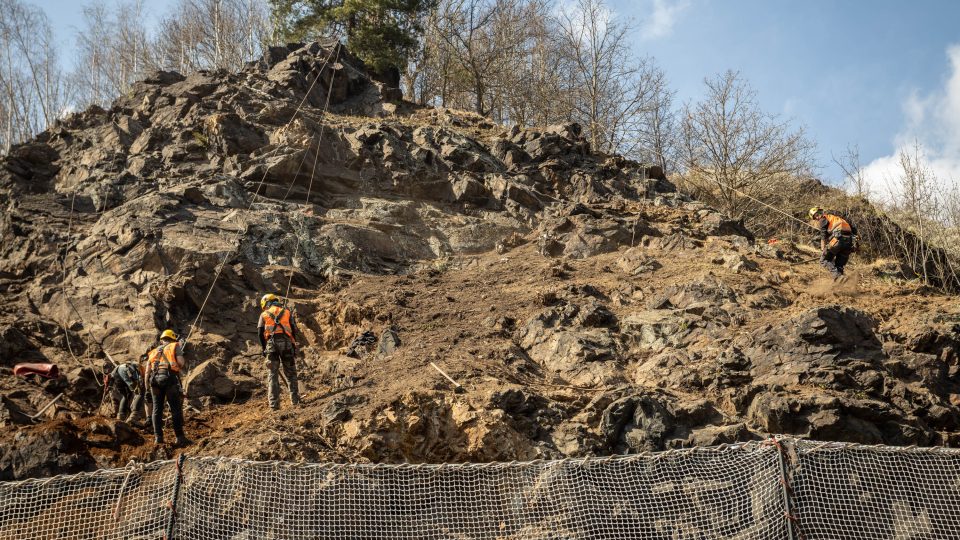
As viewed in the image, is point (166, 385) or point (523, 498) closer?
point (523, 498)

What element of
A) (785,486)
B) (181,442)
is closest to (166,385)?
(181,442)

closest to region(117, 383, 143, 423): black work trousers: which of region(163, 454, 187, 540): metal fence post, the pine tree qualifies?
region(163, 454, 187, 540): metal fence post

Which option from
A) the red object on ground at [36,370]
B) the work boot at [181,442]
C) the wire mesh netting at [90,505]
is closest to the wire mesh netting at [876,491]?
the wire mesh netting at [90,505]

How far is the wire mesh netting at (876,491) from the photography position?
5.95 m

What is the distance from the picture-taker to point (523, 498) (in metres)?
6.29

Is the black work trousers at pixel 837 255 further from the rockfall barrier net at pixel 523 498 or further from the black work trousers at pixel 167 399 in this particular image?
the black work trousers at pixel 167 399

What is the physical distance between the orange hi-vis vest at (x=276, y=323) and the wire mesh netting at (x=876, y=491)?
595 centimetres

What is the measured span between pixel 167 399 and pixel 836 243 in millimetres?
9546

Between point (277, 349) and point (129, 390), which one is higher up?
point (277, 349)

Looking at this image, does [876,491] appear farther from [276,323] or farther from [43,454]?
[43,454]

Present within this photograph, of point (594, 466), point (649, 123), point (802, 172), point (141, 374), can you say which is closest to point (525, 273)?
point (141, 374)

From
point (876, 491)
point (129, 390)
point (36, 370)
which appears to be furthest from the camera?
point (36, 370)

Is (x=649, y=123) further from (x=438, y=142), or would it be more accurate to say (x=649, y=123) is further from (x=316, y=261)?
(x=316, y=261)

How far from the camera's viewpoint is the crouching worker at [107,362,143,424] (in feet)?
30.9
